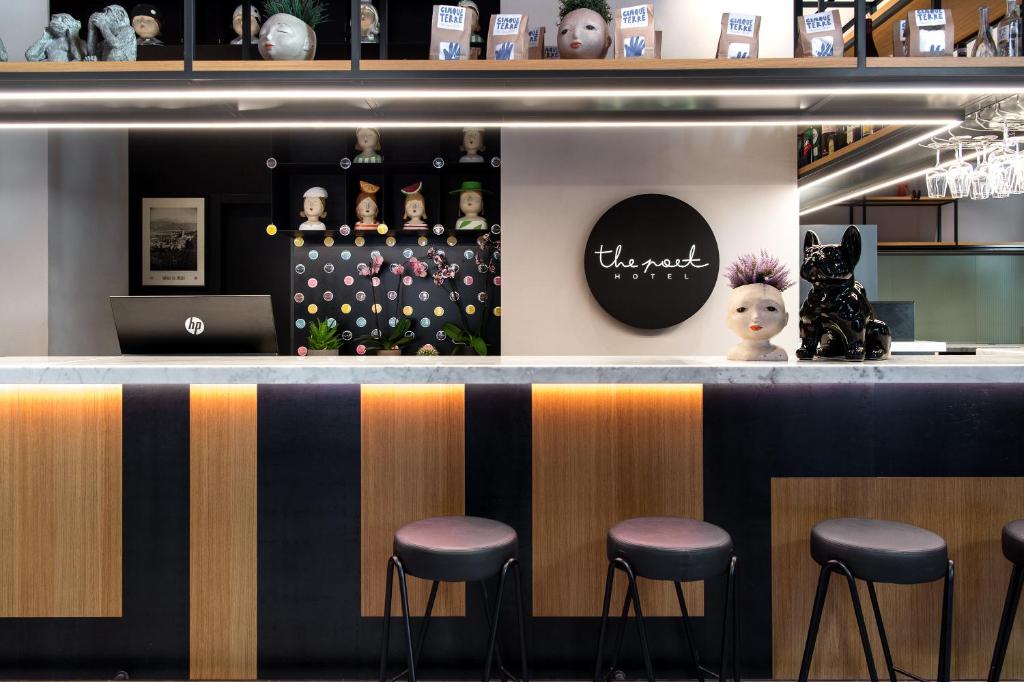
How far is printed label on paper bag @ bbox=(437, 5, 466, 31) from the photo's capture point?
2.50m

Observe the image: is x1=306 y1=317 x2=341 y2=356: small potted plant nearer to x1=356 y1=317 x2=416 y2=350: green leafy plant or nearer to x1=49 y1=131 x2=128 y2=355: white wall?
x1=356 y1=317 x2=416 y2=350: green leafy plant

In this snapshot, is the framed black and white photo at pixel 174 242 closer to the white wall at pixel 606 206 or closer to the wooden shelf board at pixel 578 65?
the white wall at pixel 606 206

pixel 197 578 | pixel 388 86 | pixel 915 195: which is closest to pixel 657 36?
pixel 388 86

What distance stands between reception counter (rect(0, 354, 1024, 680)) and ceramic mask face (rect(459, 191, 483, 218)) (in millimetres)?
2130

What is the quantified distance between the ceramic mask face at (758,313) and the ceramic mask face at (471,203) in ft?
7.31

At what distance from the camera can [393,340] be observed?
4.19 m

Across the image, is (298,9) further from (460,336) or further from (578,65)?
(460,336)

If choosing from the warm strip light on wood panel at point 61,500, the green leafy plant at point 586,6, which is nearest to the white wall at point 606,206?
the green leafy plant at point 586,6

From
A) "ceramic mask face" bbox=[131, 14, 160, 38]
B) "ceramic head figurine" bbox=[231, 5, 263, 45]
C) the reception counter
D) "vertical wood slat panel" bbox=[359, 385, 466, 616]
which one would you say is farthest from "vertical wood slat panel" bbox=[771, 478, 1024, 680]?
"ceramic mask face" bbox=[131, 14, 160, 38]

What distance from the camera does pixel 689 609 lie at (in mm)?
2246

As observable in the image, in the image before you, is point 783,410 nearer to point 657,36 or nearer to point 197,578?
point 657,36

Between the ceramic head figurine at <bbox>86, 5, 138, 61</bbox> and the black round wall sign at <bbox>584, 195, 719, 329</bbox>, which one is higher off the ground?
the ceramic head figurine at <bbox>86, 5, 138, 61</bbox>

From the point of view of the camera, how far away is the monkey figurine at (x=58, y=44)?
103 inches

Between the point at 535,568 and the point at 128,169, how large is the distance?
15.9 ft
